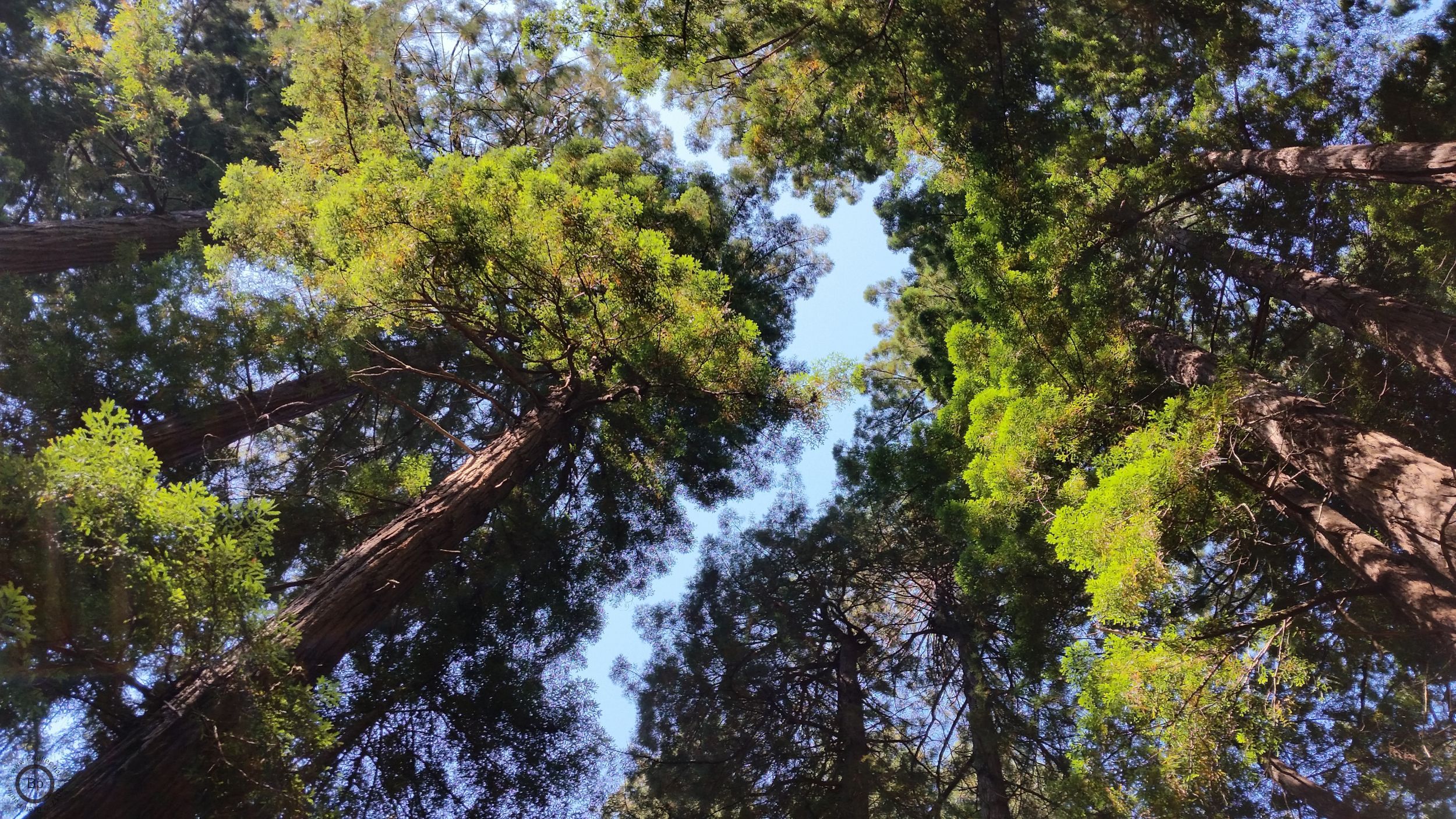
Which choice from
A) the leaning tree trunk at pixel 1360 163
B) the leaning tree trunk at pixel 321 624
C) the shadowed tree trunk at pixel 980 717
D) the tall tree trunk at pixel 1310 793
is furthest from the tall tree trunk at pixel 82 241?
the tall tree trunk at pixel 1310 793

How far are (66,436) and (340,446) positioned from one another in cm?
609

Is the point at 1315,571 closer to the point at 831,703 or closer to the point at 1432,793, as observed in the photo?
the point at 1432,793

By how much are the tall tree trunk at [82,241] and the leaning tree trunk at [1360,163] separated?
10.9 metres

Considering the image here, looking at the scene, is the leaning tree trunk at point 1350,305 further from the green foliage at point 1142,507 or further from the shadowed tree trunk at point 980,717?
the shadowed tree trunk at point 980,717

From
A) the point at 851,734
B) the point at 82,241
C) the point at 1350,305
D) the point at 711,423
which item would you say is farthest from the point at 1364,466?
the point at 82,241

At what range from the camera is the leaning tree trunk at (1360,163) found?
443cm

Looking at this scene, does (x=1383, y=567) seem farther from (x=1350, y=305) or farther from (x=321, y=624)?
(x=321, y=624)

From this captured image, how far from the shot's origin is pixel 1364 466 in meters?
4.25

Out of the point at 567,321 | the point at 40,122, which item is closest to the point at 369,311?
the point at 567,321

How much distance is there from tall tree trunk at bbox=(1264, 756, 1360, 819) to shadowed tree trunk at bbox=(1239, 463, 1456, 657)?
2.09m

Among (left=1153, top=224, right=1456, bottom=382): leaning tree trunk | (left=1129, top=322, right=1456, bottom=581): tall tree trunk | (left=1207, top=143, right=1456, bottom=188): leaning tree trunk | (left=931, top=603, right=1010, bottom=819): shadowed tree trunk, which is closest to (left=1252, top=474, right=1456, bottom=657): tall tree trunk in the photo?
(left=1129, top=322, right=1456, bottom=581): tall tree trunk

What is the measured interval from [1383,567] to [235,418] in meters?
9.12

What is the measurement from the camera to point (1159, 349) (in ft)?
23.7

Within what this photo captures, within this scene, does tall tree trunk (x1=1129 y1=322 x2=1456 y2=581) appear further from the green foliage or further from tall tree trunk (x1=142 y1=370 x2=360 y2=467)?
tall tree trunk (x1=142 y1=370 x2=360 y2=467)
